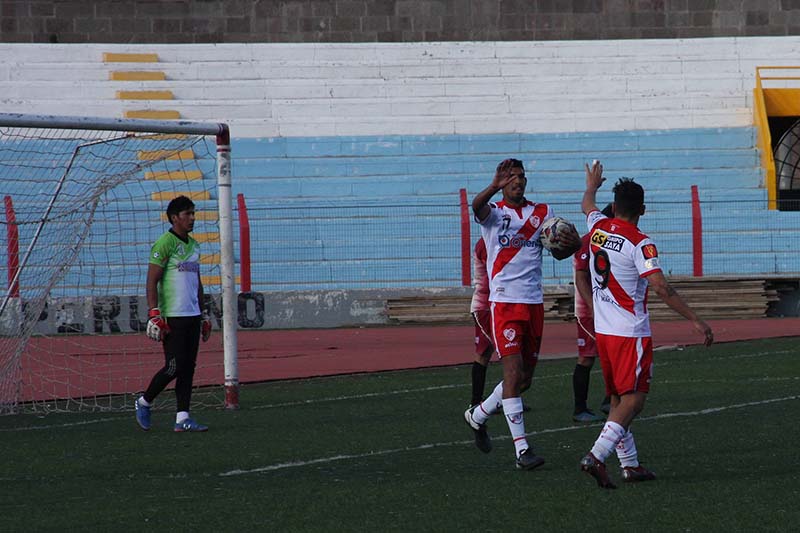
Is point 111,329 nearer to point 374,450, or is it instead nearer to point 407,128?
point 407,128

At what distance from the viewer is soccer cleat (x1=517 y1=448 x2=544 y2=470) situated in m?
8.14

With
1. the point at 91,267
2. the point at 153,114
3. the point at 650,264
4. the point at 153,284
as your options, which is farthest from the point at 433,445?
the point at 153,114

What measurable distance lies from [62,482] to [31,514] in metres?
1.14

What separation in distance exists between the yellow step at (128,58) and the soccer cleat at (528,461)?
2116cm

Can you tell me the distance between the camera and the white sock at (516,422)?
825 centimetres

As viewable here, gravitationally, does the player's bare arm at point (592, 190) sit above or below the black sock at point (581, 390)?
above

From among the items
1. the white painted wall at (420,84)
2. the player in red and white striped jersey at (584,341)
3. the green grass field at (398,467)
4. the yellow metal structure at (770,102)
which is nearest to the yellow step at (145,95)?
the white painted wall at (420,84)

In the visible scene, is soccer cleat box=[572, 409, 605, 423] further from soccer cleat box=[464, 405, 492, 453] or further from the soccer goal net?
the soccer goal net

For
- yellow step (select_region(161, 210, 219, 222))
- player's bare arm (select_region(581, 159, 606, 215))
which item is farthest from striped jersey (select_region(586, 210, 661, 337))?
yellow step (select_region(161, 210, 219, 222))

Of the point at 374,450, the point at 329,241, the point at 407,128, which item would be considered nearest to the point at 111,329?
the point at 329,241

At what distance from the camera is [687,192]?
24766 millimetres

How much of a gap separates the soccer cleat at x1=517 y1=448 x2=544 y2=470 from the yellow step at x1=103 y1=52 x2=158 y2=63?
21157 millimetres

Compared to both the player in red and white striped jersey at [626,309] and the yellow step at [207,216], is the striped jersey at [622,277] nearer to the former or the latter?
the player in red and white striped jersey at [626,309]

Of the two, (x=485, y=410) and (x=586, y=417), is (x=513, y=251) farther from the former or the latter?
(x=586, y=417)
